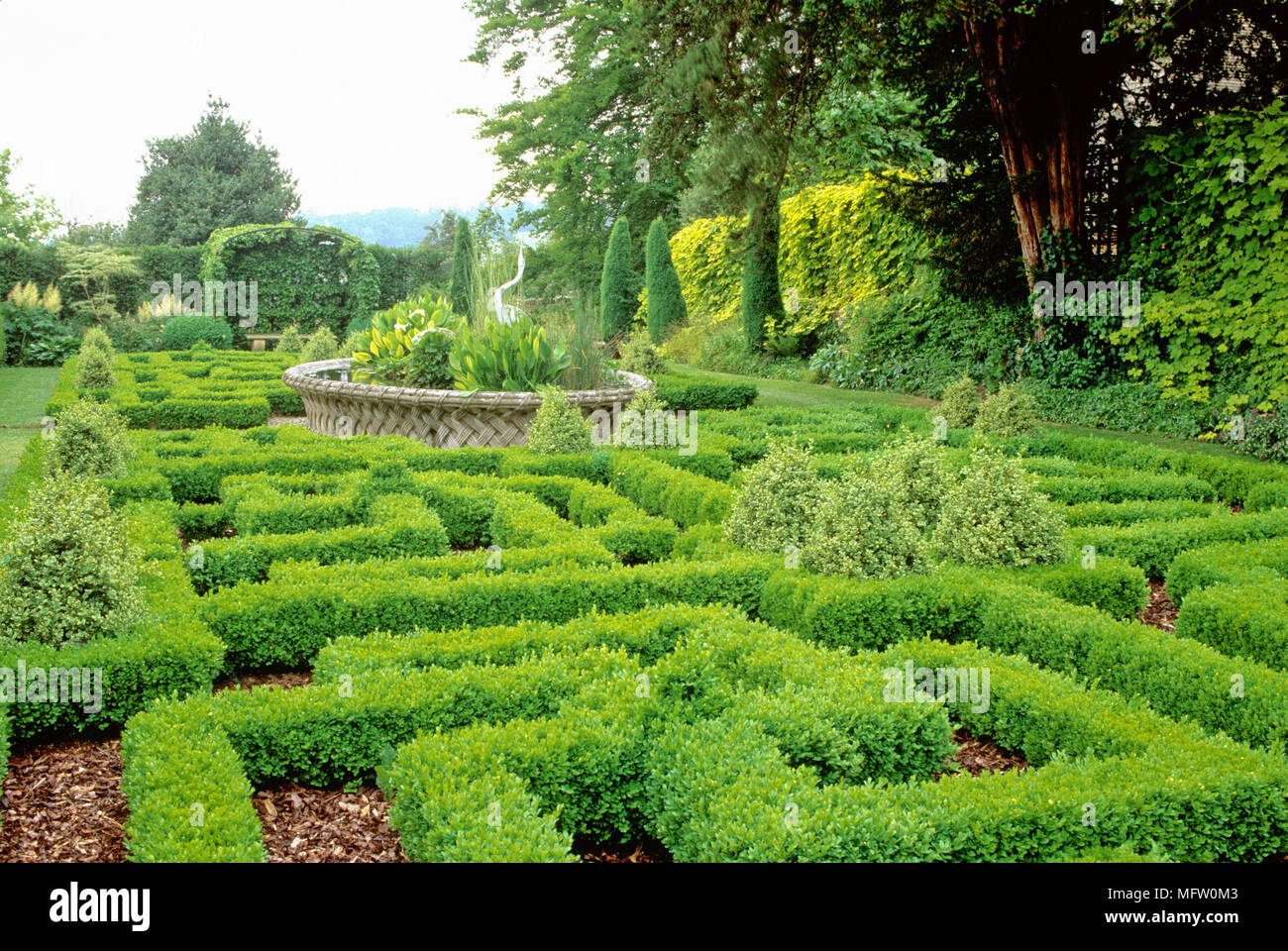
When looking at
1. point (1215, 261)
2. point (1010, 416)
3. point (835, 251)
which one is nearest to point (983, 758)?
point (1010, 416)

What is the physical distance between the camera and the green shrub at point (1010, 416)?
9000 millimetres

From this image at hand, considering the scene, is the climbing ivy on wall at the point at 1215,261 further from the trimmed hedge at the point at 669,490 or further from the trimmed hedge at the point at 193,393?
the trimmed hedge at the point at 193,393

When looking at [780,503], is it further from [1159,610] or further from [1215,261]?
[1215,261]

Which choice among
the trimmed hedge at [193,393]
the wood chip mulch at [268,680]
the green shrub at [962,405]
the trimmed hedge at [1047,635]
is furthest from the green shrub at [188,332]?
the trimmed hedge at [1047,635]

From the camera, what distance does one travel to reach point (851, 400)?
47.0 ft

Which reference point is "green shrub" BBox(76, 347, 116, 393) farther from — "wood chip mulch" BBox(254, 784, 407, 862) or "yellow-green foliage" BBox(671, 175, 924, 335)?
"wood chip mulch" BBox(254, 784, 407, 862)

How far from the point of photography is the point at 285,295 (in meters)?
26.6

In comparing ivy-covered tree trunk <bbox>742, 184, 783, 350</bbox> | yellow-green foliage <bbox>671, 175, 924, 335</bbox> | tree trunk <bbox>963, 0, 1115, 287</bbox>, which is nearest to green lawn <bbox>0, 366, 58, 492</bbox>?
yellow-green foliage <bbox>671, 175, 924, 335</bbox>

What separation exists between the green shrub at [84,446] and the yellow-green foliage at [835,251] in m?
10.4

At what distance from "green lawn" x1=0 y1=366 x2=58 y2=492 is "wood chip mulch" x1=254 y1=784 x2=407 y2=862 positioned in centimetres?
592

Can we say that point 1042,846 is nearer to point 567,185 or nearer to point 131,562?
point 131,562

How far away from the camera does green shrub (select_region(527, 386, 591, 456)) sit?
8109 mm

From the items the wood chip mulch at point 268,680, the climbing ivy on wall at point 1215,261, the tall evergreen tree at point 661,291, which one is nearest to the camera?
the wood chip mulch at point 268,680

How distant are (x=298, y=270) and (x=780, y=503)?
24.7 metres
